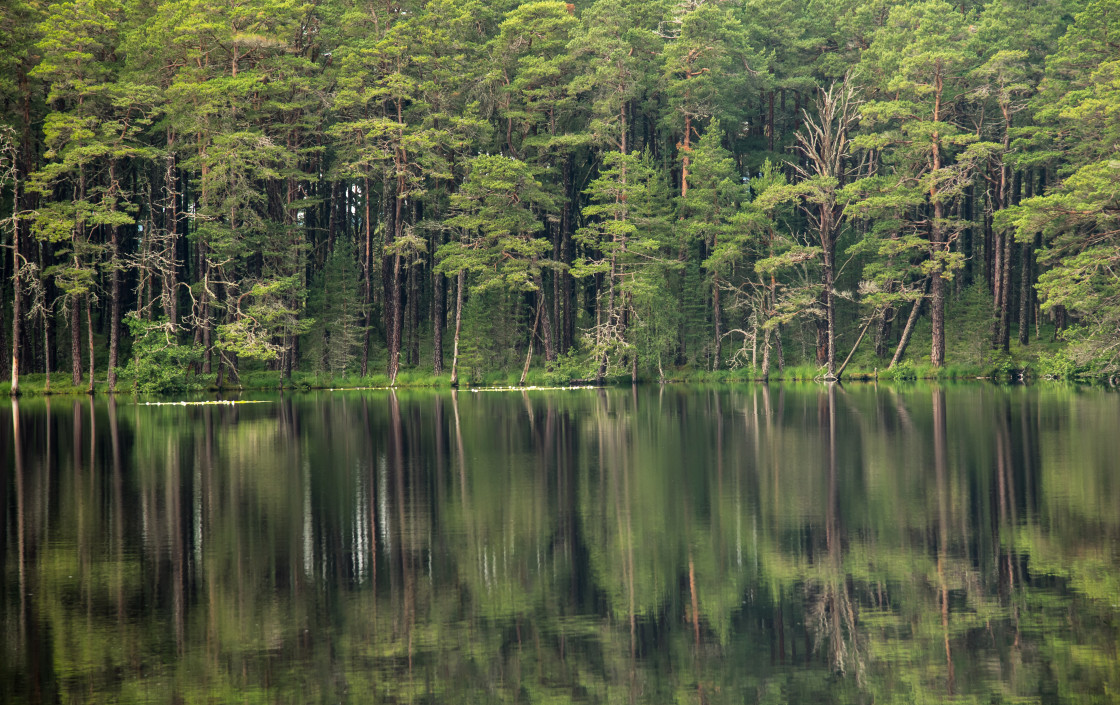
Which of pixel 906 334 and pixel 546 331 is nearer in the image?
pixel 906 334

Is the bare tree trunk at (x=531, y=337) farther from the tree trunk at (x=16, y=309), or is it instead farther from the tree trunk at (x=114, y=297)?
the tree trunk at (x=16, y=309)

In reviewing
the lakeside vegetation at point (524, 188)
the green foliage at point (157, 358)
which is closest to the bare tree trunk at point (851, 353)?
the lakeside vegetation at point (524, 188)

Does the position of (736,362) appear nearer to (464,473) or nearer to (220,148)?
(220,148)

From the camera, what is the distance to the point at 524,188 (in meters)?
57.1

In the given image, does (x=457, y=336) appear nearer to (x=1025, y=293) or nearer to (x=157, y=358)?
(x=157, y=358)

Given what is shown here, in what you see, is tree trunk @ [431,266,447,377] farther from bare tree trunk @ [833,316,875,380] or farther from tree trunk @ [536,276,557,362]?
bare tree trunk @ [833,316,875,380]

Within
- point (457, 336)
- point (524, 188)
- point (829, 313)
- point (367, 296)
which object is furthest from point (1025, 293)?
point (367, 296)

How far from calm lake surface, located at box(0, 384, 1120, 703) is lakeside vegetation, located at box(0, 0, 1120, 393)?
30645 mm

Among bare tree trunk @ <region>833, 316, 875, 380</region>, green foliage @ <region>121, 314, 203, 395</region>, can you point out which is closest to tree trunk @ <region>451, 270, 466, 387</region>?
green foliage @ <region>121, 314, 203, 395</region>

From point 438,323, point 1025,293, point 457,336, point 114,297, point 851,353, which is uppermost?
point 114,297

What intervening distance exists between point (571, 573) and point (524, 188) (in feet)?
153

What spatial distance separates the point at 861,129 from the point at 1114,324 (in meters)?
20.2

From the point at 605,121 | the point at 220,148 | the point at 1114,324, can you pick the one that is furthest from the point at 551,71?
the point at 1114,324

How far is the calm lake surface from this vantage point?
852 centimetres
